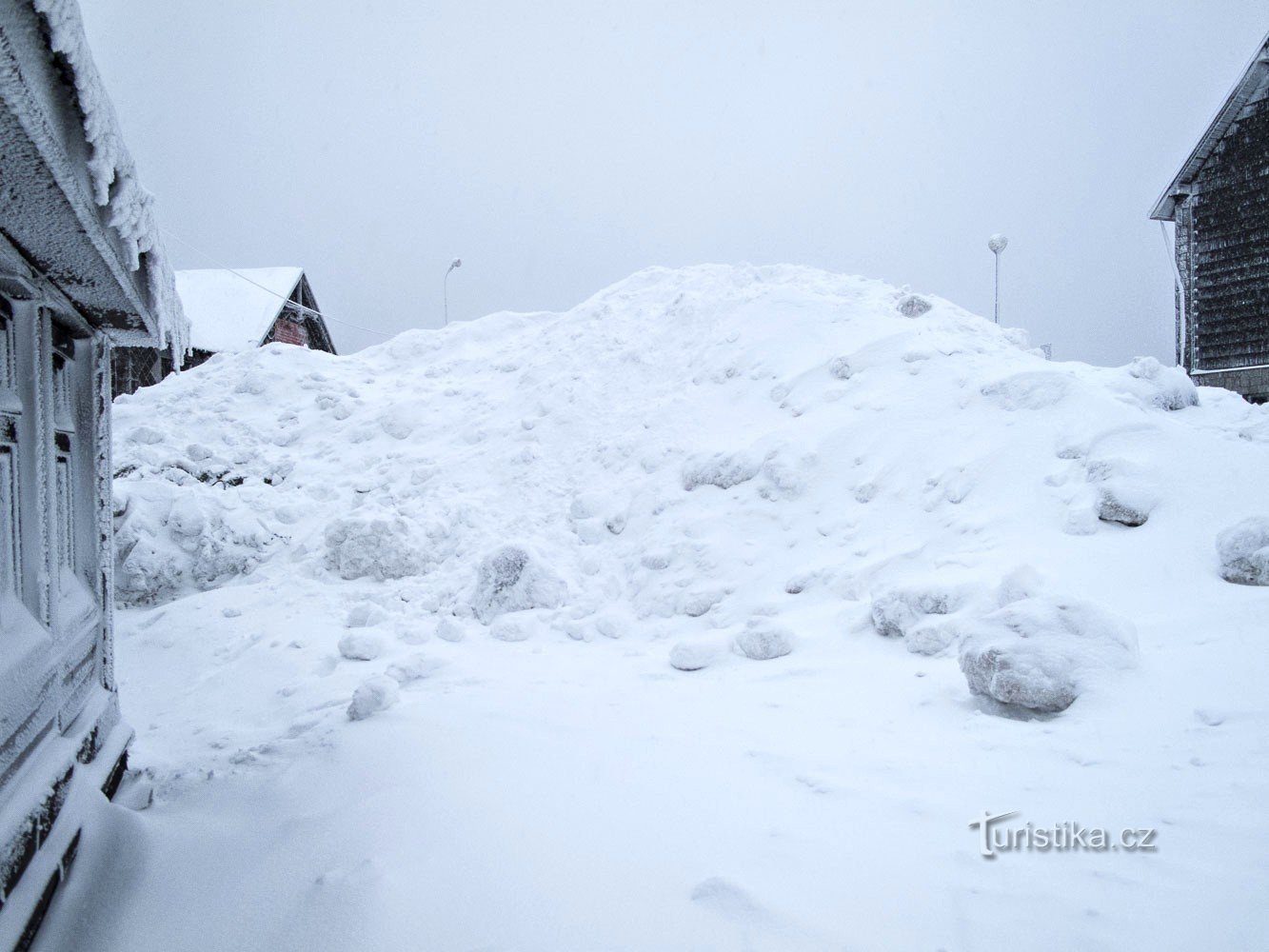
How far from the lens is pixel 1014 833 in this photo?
6.57 ft

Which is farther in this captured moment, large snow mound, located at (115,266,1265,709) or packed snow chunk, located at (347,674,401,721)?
large snow mound, located at (115,266,1265,709)

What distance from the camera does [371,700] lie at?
329 cm

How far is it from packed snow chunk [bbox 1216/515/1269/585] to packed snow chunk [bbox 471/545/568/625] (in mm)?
4094

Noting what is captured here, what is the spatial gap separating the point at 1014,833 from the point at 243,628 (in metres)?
4.97

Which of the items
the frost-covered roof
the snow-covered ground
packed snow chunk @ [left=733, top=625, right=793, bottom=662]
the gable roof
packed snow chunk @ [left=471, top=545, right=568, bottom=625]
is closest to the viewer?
the frost-covered roof

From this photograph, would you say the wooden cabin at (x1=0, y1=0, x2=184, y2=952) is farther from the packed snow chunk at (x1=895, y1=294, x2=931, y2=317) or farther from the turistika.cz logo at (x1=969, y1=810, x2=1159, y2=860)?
the packed snow chunk at (x1=895, y1=294, x2=931, y2=317)

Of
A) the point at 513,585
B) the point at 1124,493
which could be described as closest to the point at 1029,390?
the point at 1124,493

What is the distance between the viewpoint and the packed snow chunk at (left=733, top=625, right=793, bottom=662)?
4.07 m

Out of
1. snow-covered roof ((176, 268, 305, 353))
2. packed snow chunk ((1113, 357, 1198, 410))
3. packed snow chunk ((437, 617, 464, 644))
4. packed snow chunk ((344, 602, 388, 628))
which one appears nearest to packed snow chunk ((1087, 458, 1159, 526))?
packed snow chunk ((1113, 357, 1198, 410))

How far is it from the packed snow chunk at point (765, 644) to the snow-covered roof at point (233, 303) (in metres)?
17.7

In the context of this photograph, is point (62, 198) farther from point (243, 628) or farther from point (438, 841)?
point (243, 628)

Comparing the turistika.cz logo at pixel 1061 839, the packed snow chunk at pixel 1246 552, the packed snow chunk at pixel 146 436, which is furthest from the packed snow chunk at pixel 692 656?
the packed snow chunk at pixel 146 436

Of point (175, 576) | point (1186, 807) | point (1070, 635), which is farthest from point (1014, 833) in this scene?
point (175, 576)

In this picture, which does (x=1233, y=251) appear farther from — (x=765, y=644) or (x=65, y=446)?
(x=65, y=446)
